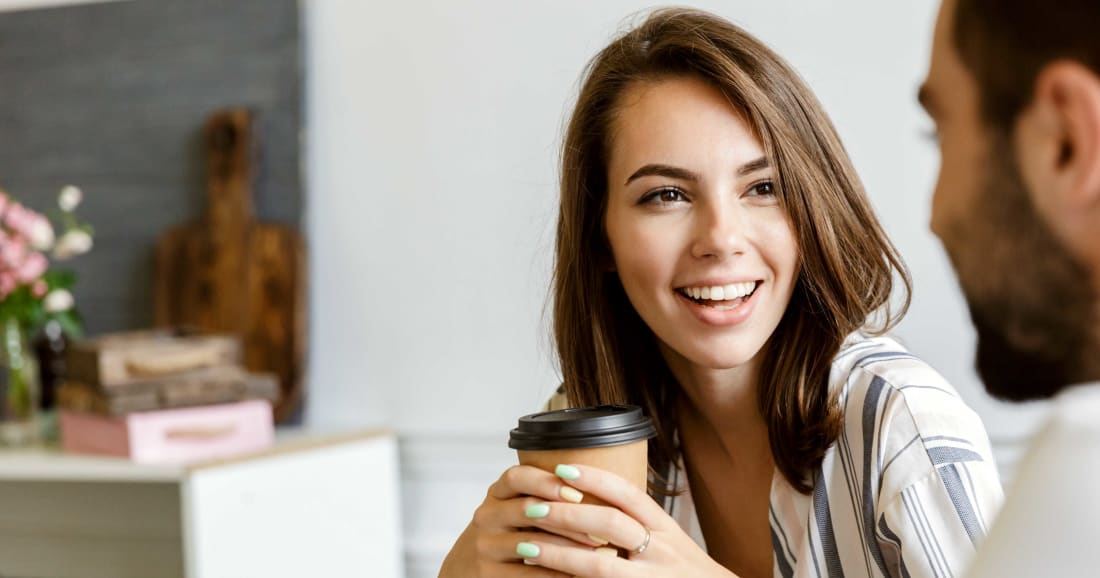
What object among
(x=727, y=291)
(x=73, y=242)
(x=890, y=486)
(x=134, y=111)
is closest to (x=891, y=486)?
(x=890, y=486)

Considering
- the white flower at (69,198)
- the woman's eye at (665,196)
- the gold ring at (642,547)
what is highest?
the white flower at (69,198)

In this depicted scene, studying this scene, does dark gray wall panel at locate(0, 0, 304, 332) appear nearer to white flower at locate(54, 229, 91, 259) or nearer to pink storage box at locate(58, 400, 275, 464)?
white flower at locate(54, 229, 91, 259)

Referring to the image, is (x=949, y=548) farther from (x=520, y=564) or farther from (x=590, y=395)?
(x=590, y=395)

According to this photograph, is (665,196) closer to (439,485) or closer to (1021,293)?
(1021,293)

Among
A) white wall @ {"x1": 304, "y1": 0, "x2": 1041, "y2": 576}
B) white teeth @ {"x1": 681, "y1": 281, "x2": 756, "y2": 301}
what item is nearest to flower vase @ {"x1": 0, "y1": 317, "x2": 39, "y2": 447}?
white wall @ {"x1": 304, "y1": 0, "x2": 1041, "y2": 576}

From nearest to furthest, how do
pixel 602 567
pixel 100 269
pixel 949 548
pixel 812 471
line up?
pixel 602 567
pixel 949 548
pixel 812 471
pixel 100 269

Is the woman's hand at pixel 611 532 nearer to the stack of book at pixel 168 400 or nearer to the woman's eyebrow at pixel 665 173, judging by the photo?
the woman's eyebrow at pixel 665 173

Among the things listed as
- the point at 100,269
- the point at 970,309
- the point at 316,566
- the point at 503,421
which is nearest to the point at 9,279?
the point at 100,269

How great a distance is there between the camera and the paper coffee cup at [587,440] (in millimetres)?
937

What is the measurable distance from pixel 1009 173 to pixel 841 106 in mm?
1532

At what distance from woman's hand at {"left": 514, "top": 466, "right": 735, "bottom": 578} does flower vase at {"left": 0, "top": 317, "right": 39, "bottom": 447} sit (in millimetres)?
1768

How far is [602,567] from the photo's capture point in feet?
3.10

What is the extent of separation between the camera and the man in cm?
46

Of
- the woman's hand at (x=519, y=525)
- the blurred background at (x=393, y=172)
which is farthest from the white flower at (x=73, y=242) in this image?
the woman's hand at (x=519, y=525)
